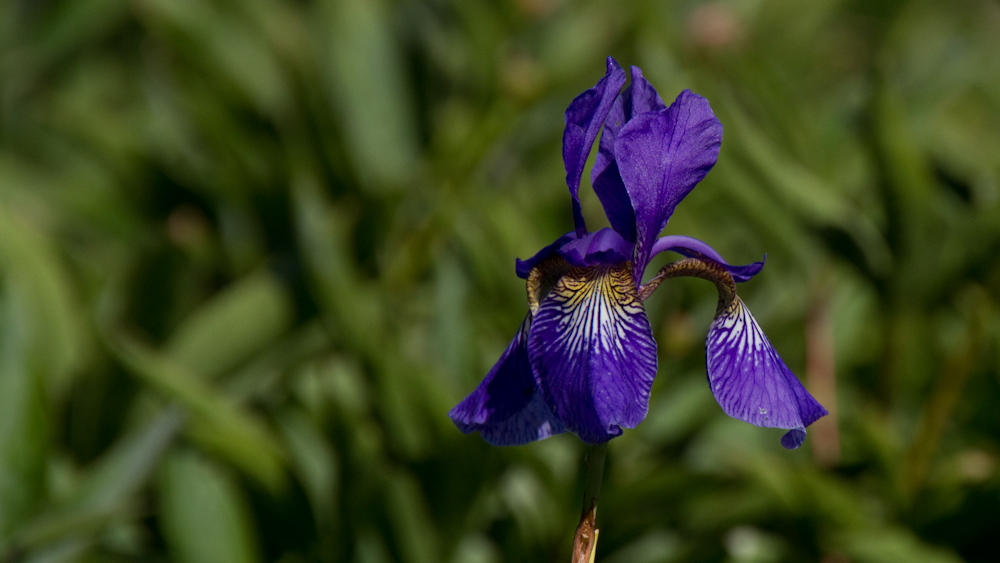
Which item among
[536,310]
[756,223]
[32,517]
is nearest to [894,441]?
[756,223]

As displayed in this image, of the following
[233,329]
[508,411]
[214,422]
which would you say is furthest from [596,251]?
[233,329]

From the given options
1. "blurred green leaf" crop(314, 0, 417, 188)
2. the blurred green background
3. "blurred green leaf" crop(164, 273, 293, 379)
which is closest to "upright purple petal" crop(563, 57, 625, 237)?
the blurred green background

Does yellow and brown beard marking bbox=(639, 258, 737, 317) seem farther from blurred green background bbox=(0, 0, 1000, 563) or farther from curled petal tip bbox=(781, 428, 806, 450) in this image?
blurred green background bbox=(0, 0, 1000, 563)

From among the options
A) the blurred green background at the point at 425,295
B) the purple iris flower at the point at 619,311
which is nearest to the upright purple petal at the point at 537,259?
the purple iris flower at the point at 619,311

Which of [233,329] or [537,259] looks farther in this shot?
[233,329]

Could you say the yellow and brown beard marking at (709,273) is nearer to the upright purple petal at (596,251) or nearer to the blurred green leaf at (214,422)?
the upright purple petal at (596,251)

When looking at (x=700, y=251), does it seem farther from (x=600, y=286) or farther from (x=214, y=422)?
(x=214, y=422)

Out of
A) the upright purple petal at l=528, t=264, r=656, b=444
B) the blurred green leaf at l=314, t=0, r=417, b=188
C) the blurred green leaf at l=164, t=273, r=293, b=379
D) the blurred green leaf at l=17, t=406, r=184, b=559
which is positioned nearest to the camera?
the upright purple petal at l=528, t=264, r=656, b=444
